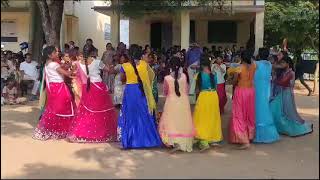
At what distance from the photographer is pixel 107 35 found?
104ft

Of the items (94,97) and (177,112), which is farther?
(94,97)

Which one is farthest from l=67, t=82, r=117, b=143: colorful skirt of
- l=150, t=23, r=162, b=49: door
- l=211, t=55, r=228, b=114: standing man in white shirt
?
l=150, t=23, r=162, b=49: door

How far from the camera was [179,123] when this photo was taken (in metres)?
8.07

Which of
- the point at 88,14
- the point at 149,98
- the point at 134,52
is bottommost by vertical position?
the point at 149,98

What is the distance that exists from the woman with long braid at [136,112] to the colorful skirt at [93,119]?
1.94 feet

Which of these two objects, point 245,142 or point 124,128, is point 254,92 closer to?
point 245,142

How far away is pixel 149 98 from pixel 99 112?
94 cm

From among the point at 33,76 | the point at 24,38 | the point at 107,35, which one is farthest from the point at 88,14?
the point at 33,76

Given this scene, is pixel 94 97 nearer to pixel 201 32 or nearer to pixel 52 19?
pixel 52 19

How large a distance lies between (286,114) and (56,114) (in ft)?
13.1

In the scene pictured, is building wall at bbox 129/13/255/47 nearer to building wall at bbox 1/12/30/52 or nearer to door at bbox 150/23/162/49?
door at bbox 150/23/162/49

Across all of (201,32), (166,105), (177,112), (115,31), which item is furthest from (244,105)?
(201,32)

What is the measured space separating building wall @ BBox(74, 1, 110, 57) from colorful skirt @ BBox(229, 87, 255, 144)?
17.8 meters

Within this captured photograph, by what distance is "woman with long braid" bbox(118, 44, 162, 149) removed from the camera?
830 cm
